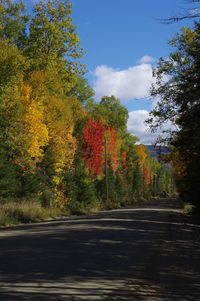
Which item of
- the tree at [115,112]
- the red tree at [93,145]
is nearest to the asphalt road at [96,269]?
the red tree at [93,145]

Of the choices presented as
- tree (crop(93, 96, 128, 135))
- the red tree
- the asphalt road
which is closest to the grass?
the asphalt road

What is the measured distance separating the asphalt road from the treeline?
40.9ft

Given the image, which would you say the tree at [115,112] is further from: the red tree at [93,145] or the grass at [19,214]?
the grass at [19,214]

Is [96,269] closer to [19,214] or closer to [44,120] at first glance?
[19,214]

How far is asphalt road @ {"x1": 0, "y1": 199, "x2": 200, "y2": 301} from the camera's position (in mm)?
6645

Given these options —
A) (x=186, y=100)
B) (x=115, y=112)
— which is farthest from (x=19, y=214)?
(x=115, y=112)

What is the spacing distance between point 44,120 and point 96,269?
92.3 feet

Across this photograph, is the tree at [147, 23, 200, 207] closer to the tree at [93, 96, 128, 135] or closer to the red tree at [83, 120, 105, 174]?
the red tree at [83, 120, 105, 174]

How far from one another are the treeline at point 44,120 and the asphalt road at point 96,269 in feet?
40.9

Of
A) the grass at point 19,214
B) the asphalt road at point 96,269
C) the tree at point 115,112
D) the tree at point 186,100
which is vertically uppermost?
the tree at point 115,112

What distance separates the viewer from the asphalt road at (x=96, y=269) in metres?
6.64

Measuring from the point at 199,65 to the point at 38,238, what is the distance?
816 centimetres

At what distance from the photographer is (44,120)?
35.6m

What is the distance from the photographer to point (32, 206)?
85.7ft
